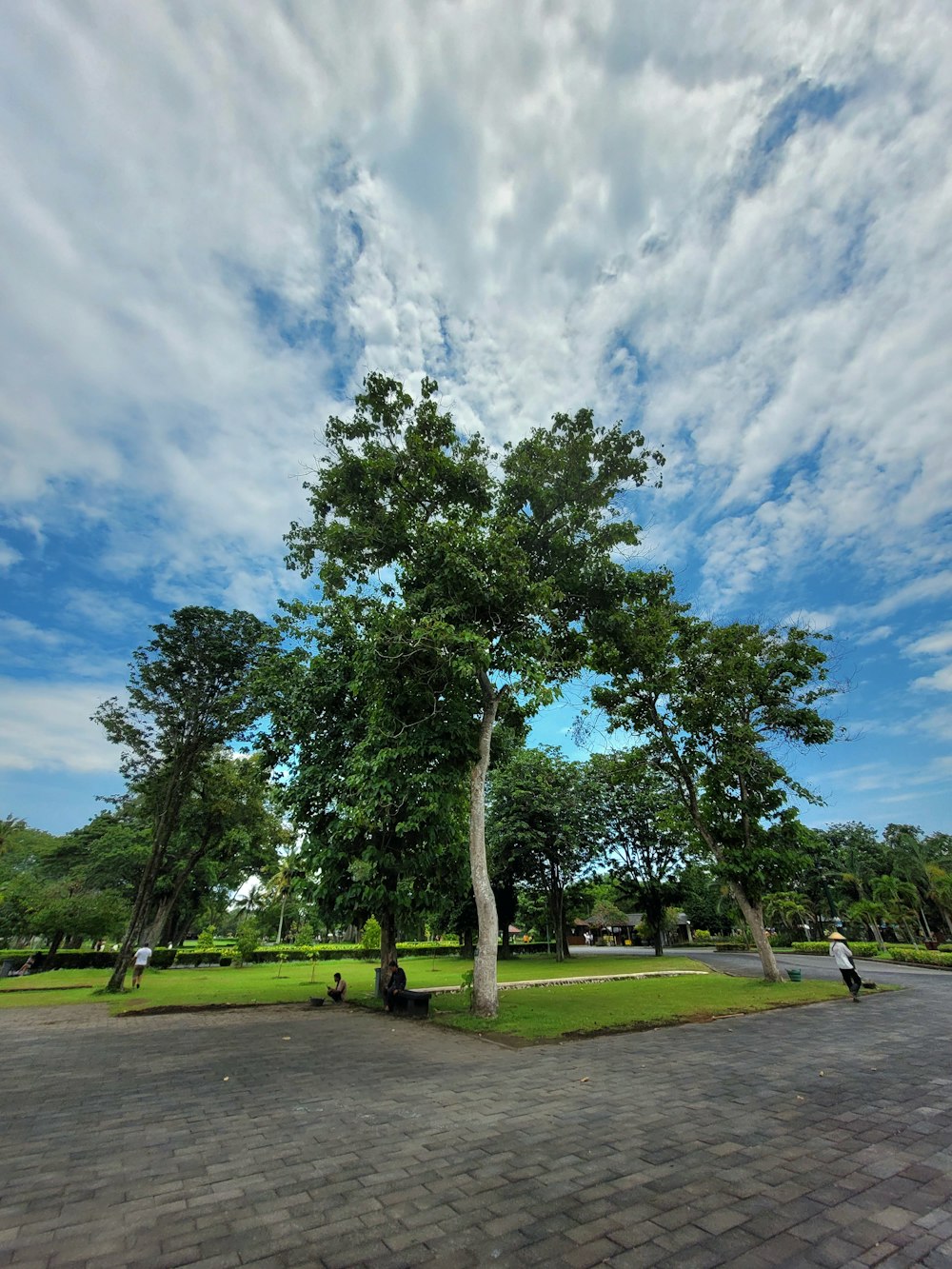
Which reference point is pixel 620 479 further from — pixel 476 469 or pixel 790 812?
pixel 790 812

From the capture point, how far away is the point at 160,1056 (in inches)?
348

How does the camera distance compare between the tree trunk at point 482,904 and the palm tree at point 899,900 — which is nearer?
the tree trunk at point 482,904

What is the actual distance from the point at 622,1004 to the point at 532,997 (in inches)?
117

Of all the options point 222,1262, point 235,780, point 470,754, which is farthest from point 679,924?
point 222,1262

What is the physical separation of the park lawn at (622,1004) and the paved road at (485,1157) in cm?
192

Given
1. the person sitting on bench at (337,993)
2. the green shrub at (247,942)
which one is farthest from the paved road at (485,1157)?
the green shrub at (247,942)

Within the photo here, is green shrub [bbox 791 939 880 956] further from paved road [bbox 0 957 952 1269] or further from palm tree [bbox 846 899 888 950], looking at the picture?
paved road [bbox 0 957 952 1269]

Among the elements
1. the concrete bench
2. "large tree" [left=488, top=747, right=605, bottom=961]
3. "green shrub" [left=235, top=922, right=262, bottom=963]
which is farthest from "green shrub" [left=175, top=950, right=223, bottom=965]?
the concrete bench

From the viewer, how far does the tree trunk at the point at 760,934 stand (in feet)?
58.9

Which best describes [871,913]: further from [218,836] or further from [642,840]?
[218,836]

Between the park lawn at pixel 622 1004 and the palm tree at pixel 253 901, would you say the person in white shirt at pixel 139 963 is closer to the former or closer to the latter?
the park lawn at pixel 622 1004

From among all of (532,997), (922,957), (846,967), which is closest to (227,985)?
(532,997)

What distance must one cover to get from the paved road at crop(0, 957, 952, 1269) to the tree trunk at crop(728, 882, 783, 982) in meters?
9.85

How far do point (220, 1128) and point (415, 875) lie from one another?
9.35 m
